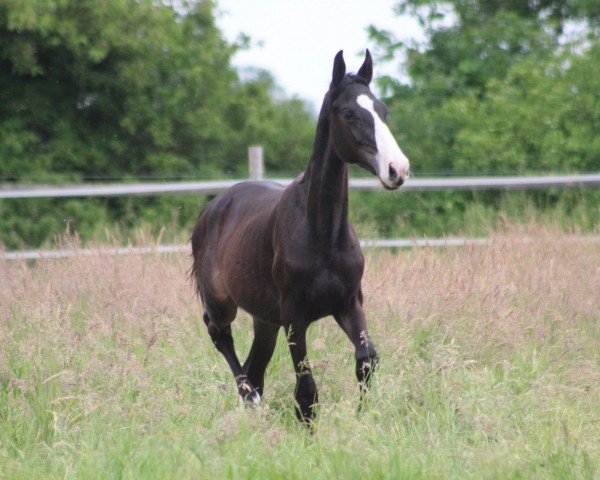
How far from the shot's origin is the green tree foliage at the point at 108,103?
1498cm

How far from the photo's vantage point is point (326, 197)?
4691mm

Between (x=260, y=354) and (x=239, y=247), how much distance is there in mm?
584

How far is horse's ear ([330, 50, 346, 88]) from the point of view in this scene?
4621 mm

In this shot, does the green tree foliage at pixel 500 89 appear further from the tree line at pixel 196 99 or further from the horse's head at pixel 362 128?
the horse's head at pixel 362 128

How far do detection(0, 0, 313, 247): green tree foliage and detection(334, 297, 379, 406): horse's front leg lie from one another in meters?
9.49

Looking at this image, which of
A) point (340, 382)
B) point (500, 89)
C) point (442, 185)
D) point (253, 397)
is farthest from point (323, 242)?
point (500, 89)

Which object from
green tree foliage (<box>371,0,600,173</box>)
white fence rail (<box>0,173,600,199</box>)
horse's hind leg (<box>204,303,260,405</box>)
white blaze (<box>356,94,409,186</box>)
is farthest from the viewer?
green tree foliage (<box>371,0,600,173</box>)

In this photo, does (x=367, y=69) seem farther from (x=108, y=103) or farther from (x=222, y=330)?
(x=108, y=103)

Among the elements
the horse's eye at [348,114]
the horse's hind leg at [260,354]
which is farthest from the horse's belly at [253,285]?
the horse's eye at [348,114]

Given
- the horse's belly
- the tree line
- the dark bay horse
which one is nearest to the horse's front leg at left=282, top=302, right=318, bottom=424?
the dark bay horse

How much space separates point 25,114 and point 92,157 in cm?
132

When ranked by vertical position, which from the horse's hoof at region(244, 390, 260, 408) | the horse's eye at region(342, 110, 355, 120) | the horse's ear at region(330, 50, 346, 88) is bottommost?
the horse's hoof at region(244, 390, 260, 408)

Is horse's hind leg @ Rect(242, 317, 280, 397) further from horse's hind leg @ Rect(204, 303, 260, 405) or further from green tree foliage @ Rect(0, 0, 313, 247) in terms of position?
green tree foliage @ Rect(0, 0, 313, 247)

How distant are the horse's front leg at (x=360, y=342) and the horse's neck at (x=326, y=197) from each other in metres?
0.34
